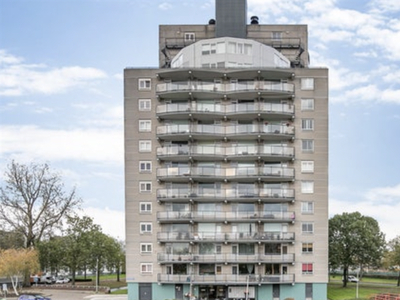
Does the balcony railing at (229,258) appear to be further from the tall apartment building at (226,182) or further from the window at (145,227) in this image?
the window at (145,227)

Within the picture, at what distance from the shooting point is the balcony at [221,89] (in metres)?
59.6

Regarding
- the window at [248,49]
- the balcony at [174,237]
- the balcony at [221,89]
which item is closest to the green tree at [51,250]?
the balcony at [174,237]

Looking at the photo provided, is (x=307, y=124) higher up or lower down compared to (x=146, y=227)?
higher up

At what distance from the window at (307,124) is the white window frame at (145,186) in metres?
A: 20.0

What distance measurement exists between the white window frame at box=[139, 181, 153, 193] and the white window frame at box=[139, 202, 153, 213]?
1458 mm

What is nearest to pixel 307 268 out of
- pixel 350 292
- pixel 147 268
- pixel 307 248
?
pixel 307 248

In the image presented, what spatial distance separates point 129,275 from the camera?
192ft

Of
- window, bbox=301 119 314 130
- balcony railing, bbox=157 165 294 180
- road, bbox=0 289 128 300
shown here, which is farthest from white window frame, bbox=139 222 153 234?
window, bbox=301 119 314 130

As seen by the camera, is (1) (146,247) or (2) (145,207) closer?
(1) (146,247)

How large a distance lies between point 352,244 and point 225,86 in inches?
1213

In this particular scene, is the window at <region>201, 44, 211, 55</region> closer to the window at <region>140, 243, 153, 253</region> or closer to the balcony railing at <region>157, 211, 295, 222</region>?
the balcony railing at <region>157, 211, 295, 222</region>

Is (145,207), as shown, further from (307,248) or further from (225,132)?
(307,248)

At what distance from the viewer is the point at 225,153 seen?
59.6 metres

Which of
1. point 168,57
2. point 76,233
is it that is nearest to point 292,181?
point 168,57
